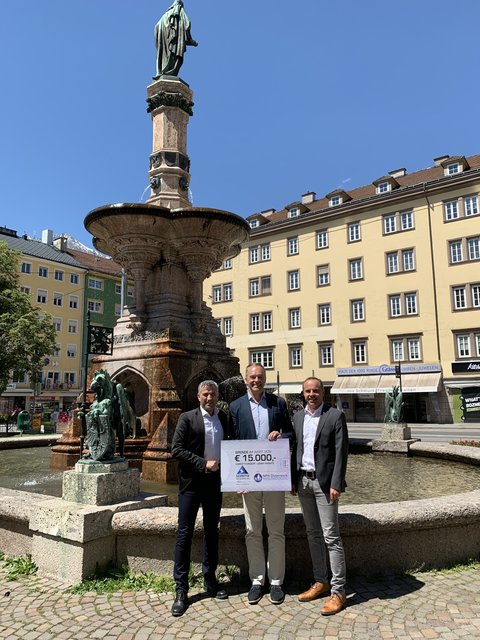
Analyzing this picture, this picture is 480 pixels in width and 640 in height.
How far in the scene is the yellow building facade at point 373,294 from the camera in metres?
36.7

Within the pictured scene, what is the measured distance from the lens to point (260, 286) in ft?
156

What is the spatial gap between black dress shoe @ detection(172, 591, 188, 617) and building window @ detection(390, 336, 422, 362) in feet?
120

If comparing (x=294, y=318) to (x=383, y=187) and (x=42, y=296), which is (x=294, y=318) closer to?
(x=383, y=187)

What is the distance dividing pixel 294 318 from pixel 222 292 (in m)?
8.75

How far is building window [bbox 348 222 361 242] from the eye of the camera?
42438 mm

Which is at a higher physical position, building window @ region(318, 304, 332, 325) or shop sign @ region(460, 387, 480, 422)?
building window @ region(318, 304, 332, 325)

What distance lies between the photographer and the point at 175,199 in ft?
40.1

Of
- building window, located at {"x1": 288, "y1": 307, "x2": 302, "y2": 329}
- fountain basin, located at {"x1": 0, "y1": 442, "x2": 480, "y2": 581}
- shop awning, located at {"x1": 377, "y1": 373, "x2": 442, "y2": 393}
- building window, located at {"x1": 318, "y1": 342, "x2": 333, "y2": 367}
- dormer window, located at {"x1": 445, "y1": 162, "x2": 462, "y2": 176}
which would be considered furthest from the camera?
building window, located at {"x1": 288, "y1": 307, "x2": 302, "y2": 329}

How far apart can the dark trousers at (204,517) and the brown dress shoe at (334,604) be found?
0.95m

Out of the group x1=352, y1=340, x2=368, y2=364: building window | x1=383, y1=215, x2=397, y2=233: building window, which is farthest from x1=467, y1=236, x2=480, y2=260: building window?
x1=352, y1=340, x2=368, y2=364: building window

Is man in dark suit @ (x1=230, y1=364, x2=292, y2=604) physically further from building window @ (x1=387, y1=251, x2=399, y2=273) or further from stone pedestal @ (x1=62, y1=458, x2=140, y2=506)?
building window @ (x1=387, y1=251, x2=399, y2=273)

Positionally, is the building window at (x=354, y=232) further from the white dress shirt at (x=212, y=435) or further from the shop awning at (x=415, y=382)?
the white dress shirt at (x=212, y=435)

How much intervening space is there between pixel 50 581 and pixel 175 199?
30.6ft

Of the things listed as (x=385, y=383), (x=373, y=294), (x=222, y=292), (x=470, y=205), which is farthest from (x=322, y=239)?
(x=385, y=383)
